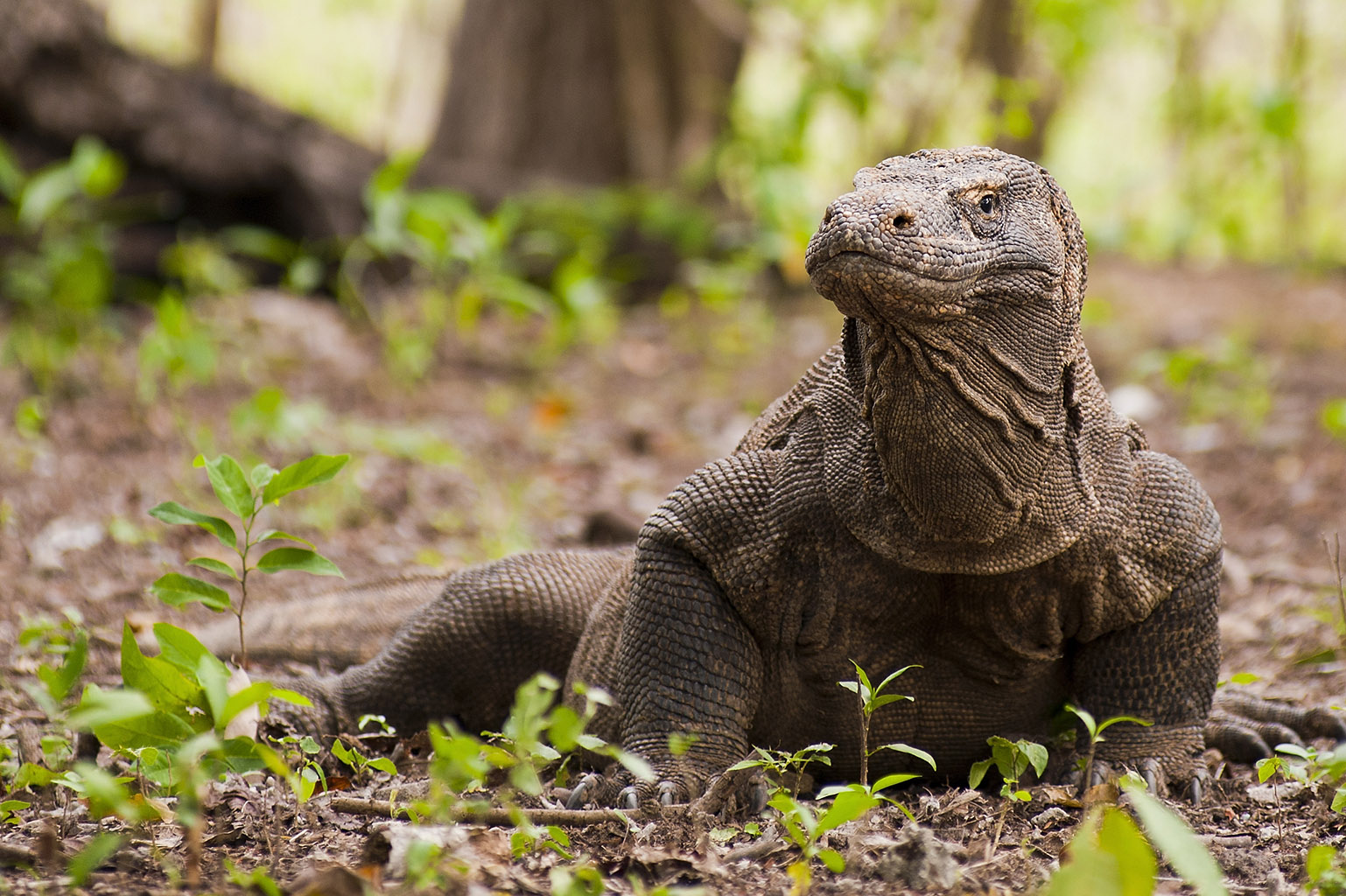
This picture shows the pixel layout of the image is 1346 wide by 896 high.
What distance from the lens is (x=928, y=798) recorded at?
9.89ft

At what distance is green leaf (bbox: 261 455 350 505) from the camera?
A: 298 centimetres

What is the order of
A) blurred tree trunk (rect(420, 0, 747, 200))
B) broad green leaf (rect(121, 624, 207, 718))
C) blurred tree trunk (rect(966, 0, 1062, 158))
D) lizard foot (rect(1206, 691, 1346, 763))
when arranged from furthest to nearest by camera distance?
blurred tree trunk (rect(420, 0, 747, 200)) → blurred tree trunk (rect(966, 0, 1062, 158)) → lizard foot (rect(1206, 691, 1346, 763)) → broad green leaf (rect(121, 624, 207, 718))

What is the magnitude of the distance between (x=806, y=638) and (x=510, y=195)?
8.49 m

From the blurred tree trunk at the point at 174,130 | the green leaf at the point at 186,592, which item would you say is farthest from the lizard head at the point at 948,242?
the blurred tree trunk at the point at 174,130

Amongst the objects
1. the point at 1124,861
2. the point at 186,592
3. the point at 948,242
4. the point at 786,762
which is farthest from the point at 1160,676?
the point at 186,592

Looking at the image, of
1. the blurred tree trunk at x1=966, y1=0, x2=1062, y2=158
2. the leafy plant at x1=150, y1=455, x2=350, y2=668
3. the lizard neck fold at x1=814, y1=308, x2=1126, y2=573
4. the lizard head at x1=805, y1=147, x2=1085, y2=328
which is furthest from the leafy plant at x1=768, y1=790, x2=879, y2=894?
the blurred tree trunk at x1=966, y1=0, x2=1062, y2=158

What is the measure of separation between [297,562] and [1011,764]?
166 centimetres

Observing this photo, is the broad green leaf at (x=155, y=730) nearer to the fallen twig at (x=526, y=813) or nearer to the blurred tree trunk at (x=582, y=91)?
the fallen twig at (x=526, y=813)

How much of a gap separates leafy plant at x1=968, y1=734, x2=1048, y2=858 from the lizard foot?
0.76 meters

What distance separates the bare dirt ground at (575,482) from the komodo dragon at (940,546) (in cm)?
29

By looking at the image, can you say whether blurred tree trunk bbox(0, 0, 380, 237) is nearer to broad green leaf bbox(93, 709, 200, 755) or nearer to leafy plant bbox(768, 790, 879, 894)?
broad green leaf bbox(93, 709, 200, 755)

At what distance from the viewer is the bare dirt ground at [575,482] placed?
266 centimetres

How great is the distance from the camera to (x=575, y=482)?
7.33 m

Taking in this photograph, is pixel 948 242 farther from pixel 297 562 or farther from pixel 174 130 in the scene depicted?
pixel 174 130
